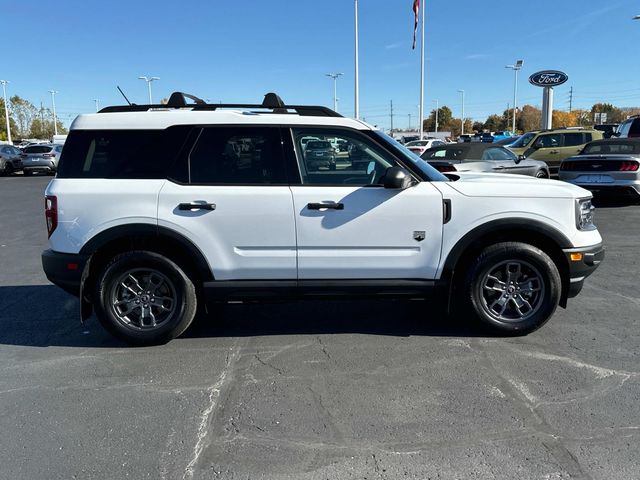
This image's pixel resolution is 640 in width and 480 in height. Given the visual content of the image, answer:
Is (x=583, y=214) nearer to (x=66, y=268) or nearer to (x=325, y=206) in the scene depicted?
(x=325, y=206)

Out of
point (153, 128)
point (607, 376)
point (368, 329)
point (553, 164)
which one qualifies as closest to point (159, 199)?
point (153, 128)

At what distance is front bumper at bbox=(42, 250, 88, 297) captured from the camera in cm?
431

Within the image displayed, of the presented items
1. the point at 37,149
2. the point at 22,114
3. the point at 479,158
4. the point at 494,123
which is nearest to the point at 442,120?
the point at 494,123

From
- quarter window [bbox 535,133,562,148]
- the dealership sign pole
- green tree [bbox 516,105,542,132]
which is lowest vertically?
quarter window [bbox 535,133,562,148]

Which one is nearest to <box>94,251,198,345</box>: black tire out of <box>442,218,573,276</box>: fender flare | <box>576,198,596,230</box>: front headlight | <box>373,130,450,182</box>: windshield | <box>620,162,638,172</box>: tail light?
<box>373,130,450,182</box>: windshield

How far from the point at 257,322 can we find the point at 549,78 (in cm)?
3300

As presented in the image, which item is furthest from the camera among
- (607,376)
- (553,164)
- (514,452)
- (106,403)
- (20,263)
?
(553,164)

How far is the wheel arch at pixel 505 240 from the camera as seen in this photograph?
14.4 feet

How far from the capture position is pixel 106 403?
11.6 feet

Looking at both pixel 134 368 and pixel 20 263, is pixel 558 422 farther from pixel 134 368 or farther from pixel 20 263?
pixel 20 263

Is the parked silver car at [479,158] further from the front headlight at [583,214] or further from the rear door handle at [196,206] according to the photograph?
the rear door handle at [196,206]

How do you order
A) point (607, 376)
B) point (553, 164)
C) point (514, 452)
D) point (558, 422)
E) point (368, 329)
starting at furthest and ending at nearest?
point (553, 164)
point (368, 329)
point (607, 376)
point (558, 422)
point (514, 452)

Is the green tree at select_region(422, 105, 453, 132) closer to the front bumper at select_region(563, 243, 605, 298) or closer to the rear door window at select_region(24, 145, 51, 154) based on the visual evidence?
the rear door window at select_region(24, 145, 51, 154)

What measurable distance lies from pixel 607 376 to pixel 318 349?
2188 mm
